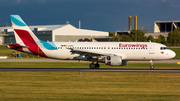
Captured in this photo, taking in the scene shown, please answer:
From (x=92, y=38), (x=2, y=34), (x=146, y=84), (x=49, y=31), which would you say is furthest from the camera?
(x=2, y=34)

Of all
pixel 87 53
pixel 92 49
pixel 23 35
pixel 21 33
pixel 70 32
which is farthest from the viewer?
pixel 70 32

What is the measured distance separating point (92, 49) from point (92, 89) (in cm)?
1747

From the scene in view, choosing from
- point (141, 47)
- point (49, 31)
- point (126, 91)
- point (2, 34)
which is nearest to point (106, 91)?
point (126, 91)

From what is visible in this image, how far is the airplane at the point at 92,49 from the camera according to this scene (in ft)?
121

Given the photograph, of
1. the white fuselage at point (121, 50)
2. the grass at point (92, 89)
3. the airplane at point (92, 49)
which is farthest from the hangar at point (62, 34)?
the grass at point (92, 89)

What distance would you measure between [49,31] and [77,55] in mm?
98674

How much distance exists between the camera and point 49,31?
133500mm

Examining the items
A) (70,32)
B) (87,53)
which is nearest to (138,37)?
(70,32)

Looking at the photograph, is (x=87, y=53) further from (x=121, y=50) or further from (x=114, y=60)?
(x=121, y=50)

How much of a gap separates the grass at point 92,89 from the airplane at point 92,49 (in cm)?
1072

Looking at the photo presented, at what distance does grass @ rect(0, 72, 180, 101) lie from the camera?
57.4 feet

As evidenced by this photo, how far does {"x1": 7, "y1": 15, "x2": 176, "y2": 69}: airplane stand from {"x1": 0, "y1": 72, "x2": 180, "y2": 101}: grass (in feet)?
35.2

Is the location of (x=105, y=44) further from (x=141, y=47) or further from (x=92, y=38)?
(x=92, y=38)

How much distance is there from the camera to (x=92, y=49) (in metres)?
37.5
